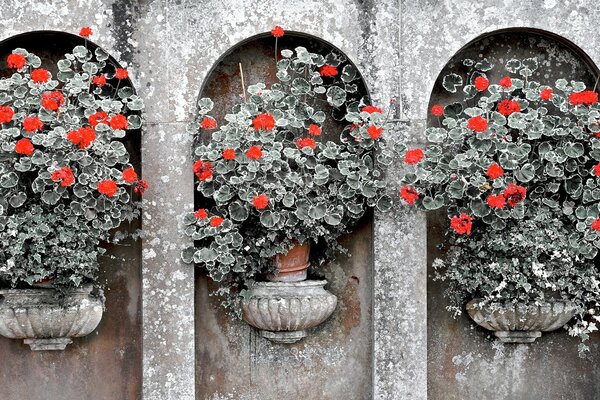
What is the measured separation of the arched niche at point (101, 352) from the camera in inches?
199

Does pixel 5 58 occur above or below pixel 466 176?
above

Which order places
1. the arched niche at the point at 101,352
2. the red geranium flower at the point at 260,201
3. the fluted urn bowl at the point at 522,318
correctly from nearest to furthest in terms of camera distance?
the red geranium flower at the point at 260,201
the fluted urn bowl at the point at 522,318
the arched niche at the point at 101,352

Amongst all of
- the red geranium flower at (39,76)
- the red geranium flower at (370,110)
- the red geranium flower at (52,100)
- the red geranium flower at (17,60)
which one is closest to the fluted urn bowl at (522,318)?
the red geranium flower at (370,110)

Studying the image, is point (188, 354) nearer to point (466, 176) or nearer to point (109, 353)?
point (109, 353)

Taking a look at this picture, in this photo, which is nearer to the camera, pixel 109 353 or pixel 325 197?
pixel 325 197

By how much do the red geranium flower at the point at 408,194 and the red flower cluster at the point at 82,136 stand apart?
5.66 ft

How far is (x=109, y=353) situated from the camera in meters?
5.11

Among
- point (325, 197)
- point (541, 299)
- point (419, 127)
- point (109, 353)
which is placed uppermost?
point (419, 127)

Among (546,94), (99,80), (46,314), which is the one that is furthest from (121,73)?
(546,94)

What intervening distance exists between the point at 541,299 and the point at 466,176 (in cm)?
84

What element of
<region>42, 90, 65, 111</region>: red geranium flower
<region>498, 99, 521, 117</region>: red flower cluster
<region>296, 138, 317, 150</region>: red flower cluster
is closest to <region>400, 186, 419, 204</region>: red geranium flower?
<region>296, 138, 317, 150</region>: red flower cluster

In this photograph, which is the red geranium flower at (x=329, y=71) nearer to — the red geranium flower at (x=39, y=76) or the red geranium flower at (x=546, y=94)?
the red geranium flower at (x=546, y=94)

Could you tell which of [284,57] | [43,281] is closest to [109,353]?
[43,281]

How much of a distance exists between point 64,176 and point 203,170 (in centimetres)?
76
